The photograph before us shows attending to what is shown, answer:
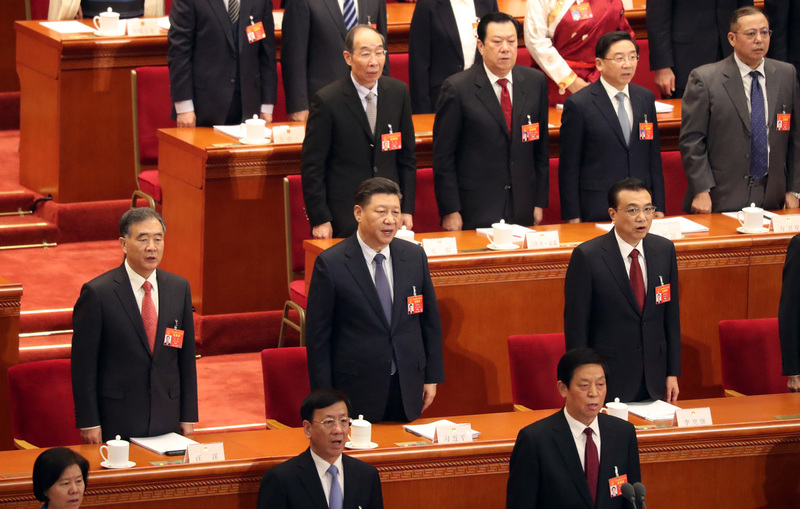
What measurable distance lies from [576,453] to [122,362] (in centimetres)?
129

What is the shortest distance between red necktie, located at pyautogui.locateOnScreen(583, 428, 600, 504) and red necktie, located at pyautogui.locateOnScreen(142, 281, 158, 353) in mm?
1248

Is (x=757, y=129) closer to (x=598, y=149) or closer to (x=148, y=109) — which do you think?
(x=598, y=149)

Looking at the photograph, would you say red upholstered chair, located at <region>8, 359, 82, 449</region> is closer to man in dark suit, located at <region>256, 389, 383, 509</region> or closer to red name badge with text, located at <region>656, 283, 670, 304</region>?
man in dark suit, located at <region>256, 389, 383, 509</region>

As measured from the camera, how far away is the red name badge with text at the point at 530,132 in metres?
4.98

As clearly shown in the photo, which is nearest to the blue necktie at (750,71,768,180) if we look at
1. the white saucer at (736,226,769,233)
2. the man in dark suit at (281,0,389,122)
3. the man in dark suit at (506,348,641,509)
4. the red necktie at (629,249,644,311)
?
the white saucer at (736,226,769,233)

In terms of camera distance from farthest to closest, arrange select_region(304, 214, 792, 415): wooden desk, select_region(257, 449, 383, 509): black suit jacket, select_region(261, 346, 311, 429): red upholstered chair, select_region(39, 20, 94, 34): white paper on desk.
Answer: select_region(39, 20, 94, 34): white paper on desk
select_region(304, 214, 792, 415): wooden desk
select_region(261, 346, 311, 429): red upholstered chair
select_region(257, 449, 383, 509): black suit jacket

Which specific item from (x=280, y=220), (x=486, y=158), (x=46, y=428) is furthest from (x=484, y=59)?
(x=46, y=428)

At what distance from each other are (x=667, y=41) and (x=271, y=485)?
10.8 ft

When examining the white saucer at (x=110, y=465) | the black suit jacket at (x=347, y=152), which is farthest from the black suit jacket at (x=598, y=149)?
the white saucer at (x=110, y=465)

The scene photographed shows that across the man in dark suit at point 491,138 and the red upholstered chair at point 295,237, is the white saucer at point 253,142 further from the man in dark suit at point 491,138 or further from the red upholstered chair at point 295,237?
the man in dark suit at point 491,138

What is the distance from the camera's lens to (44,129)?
5.86 meters

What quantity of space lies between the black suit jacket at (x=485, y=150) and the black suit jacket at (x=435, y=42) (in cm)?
62

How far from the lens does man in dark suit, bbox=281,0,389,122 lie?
5434 mm

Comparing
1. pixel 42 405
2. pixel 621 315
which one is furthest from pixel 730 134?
pixel 42 405
